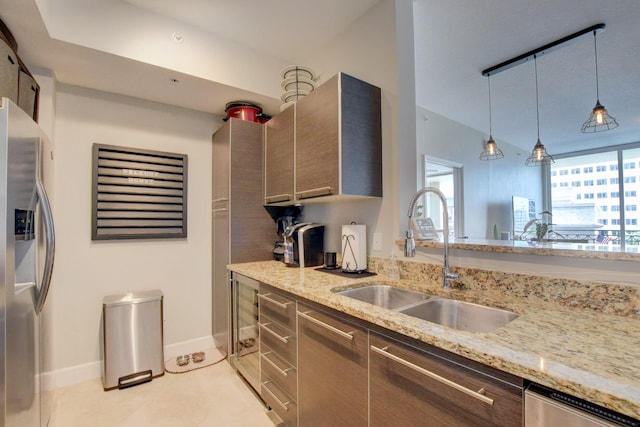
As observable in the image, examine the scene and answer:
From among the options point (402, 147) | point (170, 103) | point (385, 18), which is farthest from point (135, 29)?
point (402, 147)

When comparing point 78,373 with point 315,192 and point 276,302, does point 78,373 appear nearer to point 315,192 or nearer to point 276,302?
point 276,302

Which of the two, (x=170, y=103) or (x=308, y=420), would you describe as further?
(x=170, y=103)

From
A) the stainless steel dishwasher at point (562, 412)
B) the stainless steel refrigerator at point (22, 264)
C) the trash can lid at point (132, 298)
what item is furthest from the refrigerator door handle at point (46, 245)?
the stainless steel dishwasher at point (562, 412)

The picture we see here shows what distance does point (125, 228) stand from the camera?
2.41 meters

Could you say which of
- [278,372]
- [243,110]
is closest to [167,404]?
[278,372]

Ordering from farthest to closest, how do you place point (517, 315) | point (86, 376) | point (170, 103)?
point (170, 103)
point (86, 376)
point (517, 315)

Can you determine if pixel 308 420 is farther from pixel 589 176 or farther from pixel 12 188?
pixel 589 176

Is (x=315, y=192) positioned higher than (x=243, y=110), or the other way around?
(x=243, y=110)

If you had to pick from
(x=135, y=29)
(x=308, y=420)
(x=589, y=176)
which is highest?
(x=135, y=29)

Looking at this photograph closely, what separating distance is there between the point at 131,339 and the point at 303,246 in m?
1.46

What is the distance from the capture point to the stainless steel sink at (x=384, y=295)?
61.9 inches

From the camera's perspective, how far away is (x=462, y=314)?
1.32m

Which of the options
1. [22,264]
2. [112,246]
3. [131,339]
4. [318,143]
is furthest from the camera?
[112,246]

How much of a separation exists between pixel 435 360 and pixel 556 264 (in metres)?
0.73
